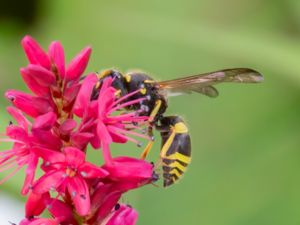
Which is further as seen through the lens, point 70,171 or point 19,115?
point 19,115

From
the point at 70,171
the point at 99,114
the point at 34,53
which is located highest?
the point at 34,53

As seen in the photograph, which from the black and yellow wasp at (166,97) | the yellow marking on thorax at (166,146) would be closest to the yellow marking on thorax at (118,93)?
the black and yellow wasp at (166,97)

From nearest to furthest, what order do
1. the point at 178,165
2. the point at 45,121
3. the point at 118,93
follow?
the point at 45,121, the point at 118,93, the point at 178,165

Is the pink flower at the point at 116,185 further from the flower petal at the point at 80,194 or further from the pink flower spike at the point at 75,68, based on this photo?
the pink flower spike at the point at 75,68

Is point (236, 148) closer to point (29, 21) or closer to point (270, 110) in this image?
point (270, 110)

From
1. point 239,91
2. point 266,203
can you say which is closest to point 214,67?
point 239,91

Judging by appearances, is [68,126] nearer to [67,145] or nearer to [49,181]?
[67,145]

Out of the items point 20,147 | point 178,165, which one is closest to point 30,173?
point 20,147
